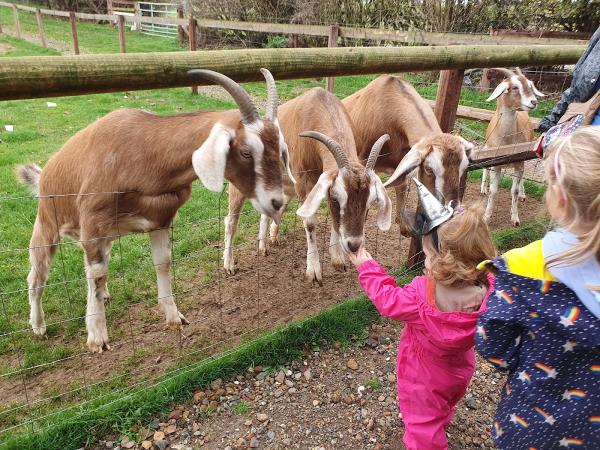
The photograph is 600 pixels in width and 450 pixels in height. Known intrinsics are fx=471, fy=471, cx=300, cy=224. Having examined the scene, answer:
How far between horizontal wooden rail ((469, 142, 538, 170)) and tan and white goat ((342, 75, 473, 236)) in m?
0.19

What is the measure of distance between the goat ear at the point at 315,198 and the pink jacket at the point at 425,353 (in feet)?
2.65

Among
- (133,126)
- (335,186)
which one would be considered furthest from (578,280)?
(133,126)

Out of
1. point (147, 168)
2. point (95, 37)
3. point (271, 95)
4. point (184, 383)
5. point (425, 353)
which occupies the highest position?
point (271, 95)

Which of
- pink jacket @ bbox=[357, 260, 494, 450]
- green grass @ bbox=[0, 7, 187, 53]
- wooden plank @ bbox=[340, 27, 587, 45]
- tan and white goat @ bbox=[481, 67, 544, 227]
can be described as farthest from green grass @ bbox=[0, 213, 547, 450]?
green grass @ bbox=[0, 7, 187, 53]

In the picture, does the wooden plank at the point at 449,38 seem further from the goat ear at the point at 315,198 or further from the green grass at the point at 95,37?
the green grass at the point at 95,37

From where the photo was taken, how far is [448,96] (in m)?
4.36

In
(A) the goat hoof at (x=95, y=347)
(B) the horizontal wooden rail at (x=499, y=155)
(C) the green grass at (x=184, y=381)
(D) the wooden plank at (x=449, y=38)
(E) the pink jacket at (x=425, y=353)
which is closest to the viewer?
(E) the pink jacket at (x=425, y=353)

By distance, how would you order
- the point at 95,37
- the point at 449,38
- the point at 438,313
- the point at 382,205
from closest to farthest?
the point at 438,313 < the point at 382,205 < the point at 449,38 < the point at 95,37

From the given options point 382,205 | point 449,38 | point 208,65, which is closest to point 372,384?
point 382,205

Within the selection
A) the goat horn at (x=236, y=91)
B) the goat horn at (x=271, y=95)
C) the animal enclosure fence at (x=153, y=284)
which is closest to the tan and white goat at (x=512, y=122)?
the animal enclosure fence at (x=153, y=284)

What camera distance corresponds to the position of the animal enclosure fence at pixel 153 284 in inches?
100

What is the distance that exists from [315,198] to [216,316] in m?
1.43

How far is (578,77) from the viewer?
11.2ft

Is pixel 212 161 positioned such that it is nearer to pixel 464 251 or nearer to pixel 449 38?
Answer: pixel 464 251
